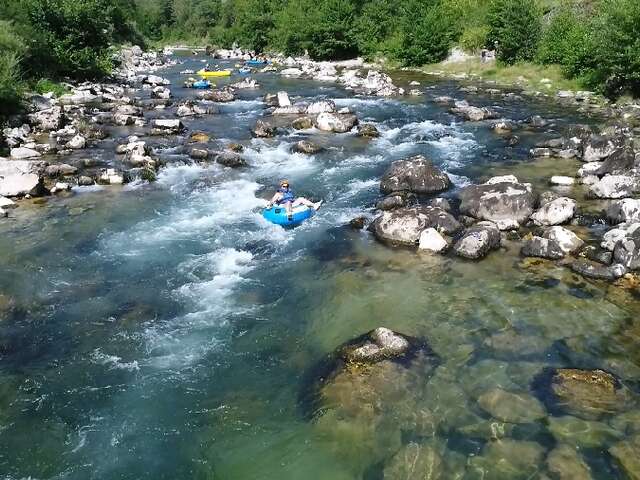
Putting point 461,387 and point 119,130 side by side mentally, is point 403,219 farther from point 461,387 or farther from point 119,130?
point 119,130

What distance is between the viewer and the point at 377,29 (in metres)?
56.0

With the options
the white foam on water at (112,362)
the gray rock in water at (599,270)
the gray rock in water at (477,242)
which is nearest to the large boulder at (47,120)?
the white foam on water at (112,362)

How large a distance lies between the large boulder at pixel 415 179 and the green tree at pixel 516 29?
1080 inches

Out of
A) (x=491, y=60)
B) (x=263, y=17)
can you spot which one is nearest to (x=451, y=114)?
A: (x=491, y=60)

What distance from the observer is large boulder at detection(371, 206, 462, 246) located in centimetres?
1500

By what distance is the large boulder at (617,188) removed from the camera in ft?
56.8

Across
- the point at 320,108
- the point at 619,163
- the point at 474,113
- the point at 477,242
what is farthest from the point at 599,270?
the point at 320,108

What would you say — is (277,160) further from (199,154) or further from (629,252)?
(629,252)

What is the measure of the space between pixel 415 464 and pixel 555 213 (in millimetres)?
10323

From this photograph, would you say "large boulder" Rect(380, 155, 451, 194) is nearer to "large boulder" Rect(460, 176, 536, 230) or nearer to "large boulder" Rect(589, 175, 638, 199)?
"large boulder" Rect(460, 176, 536, 230)

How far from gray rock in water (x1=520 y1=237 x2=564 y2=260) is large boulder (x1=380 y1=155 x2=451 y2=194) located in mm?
5095

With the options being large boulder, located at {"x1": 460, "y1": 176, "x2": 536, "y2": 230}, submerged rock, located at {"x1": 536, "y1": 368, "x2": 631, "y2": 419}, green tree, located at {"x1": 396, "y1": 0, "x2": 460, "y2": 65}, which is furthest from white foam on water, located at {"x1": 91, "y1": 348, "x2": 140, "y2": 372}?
green tree, located at {"x1": 396, "y1": 0, "x2": 460, "y2": 65}

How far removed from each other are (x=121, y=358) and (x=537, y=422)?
7675 millimetres

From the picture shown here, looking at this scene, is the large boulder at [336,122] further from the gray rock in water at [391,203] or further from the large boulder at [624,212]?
the large boulder at [624,212]
